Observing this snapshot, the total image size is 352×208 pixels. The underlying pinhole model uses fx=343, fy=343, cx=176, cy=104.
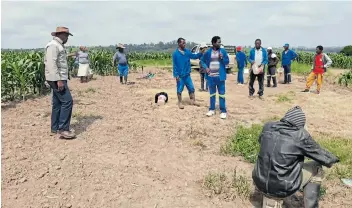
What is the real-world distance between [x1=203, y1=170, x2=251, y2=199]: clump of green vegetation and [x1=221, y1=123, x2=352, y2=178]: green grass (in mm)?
953

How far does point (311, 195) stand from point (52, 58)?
4237 millimetres

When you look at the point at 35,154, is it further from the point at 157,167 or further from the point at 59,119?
the point at 157,167

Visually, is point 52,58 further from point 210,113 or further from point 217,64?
point 210,113

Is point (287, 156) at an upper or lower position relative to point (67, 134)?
upper

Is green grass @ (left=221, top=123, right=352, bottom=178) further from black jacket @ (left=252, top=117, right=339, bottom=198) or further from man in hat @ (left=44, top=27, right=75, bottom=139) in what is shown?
man in hat @ (left=44, top=27, right=75, bottom=139)

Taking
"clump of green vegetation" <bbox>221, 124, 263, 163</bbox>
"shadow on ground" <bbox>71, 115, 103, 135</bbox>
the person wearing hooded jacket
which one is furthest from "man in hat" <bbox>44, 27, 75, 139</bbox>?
the person wearing hooded jacket

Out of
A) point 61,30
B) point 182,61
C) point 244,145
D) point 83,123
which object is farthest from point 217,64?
point 61,30

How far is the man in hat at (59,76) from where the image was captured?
216 inches

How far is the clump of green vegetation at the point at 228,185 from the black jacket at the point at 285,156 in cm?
69

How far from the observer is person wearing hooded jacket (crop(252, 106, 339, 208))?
365 cm

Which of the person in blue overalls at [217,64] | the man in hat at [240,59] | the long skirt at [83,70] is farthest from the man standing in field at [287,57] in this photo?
the long skirt at [83,70]

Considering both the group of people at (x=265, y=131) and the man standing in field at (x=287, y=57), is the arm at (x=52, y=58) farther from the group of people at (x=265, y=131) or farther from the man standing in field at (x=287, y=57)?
the man standing in field at (x=287, y=57)

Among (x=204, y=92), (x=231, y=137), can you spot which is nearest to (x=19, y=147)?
(x=231, y=137)

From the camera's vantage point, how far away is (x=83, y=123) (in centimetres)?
684
